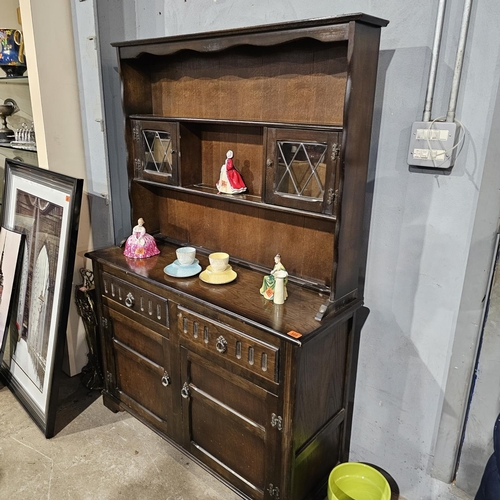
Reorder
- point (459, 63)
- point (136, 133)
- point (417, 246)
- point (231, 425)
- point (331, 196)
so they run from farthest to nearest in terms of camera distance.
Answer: point (136, 133)
point (231, 425)
point (417, 246)
point (331, 196)
point (459, 63)

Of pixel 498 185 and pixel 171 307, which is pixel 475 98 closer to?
pixel 498 185

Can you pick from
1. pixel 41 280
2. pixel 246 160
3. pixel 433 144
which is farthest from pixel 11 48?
pixel 433 144

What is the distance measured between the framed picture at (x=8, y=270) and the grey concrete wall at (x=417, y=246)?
145 cm

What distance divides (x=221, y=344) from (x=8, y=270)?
1353 millimetres

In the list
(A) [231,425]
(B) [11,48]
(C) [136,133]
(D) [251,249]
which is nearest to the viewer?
(A) [231,425]

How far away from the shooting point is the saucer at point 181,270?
1818mm

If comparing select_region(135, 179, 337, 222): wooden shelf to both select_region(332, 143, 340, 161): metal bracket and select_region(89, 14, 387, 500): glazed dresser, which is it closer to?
select_region(89, 14, 387, 500): glazed dresser

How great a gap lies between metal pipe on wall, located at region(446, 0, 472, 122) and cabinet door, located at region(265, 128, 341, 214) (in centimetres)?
36

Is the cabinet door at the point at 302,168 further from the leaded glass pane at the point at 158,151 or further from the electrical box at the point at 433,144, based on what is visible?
the leaded glass pane at the point at 158,151

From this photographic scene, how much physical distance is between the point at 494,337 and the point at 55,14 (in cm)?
236

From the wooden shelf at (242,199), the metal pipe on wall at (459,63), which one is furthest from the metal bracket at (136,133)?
the metal pipe on wall at (459,63)

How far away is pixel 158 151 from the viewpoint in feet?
6.53

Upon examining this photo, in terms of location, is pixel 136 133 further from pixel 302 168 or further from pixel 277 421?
pixel 277 421

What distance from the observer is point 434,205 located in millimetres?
1500
